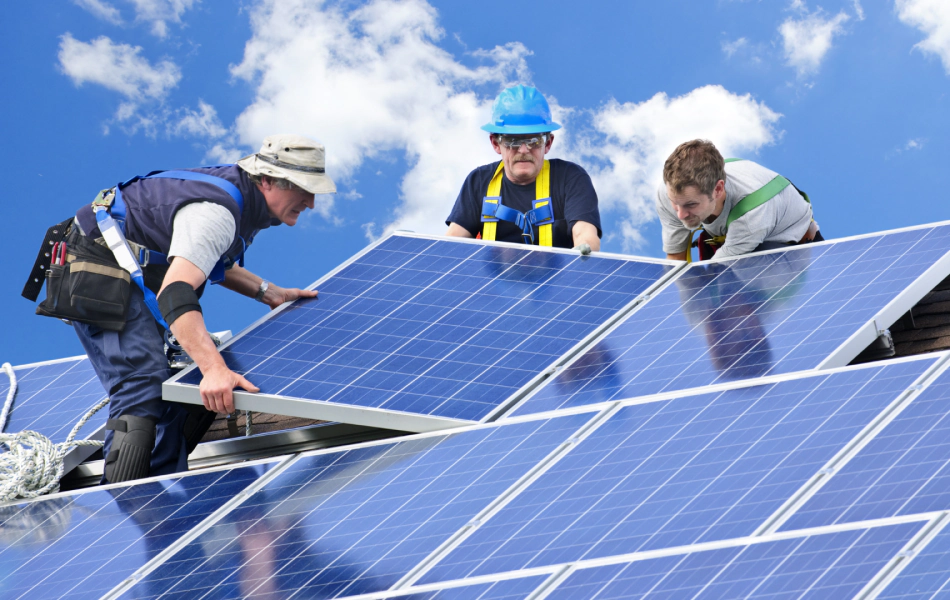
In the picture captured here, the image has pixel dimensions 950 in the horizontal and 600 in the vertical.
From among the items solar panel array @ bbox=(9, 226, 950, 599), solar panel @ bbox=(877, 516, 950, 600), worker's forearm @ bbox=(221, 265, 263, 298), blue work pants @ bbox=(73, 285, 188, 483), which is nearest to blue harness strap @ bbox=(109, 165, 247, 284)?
blue work pants @ bbox=(73, 285, 188, 483)

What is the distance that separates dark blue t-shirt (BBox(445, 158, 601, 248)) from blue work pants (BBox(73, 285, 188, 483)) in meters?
3.09

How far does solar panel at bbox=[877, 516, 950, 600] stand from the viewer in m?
4.21

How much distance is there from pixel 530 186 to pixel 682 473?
4.57 meters

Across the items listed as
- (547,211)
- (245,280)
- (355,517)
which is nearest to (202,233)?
(245,280)

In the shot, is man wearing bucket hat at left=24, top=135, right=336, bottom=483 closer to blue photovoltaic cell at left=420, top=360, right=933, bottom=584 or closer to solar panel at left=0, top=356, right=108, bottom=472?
solar panel at left=0, top=356, right=108, bottom=472

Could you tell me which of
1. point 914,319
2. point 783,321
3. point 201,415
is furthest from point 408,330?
point 914,319

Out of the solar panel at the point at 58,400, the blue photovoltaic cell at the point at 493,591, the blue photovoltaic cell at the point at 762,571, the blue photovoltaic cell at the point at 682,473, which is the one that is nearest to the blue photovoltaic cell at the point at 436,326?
the blue photovoltaic cell at the point at 682,473

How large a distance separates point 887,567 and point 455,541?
2047 millimetres

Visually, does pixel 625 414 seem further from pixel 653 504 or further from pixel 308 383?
pixel 308 383

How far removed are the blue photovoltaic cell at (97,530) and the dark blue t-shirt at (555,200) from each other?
3.63 m

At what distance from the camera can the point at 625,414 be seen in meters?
6.57

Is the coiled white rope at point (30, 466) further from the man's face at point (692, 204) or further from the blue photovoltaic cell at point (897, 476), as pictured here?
the blue photovoltaic cell at point (897, 476)

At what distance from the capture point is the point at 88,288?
7.99m

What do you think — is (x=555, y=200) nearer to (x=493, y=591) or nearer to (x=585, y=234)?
(x=585, y=234)
